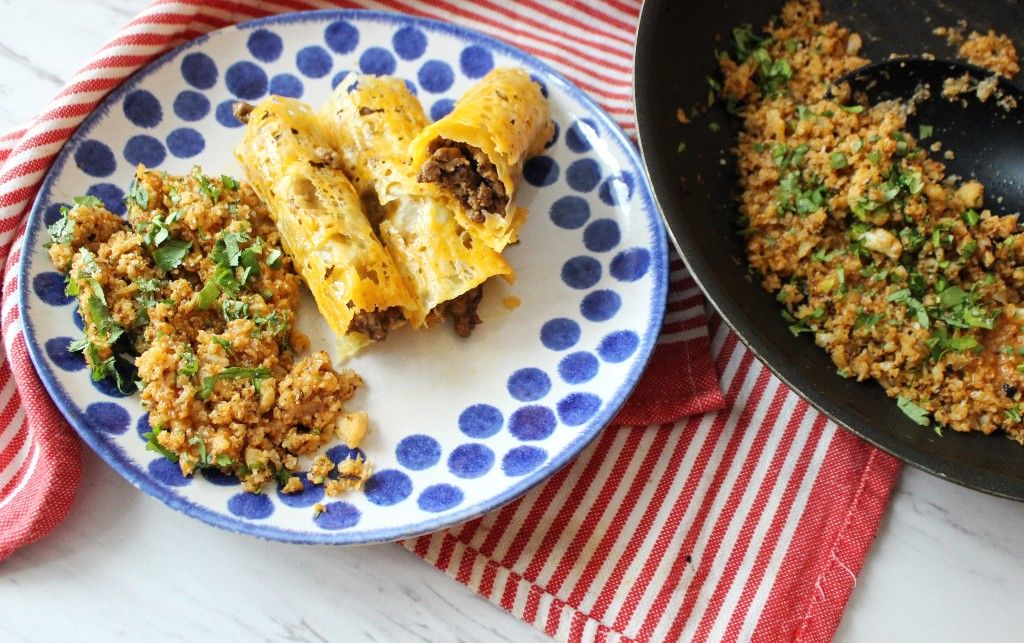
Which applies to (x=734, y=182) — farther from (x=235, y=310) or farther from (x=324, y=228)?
(x=235, y=310)

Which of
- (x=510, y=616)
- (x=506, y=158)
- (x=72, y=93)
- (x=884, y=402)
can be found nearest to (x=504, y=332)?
(x=506, y=158)

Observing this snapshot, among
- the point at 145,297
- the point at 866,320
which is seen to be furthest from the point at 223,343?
the point at 866,320

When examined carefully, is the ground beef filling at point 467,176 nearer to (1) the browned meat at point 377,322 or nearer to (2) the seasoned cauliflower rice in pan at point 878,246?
(1) the browned meat at point 377,322

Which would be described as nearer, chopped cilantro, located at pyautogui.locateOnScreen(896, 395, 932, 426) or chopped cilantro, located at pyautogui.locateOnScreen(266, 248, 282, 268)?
chopped cilantro, located at pyautogui.locateOnScreen(896, 395, 932, 426)

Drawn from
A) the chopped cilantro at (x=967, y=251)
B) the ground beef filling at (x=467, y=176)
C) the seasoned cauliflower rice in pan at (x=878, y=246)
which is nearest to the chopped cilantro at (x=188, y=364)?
the ground beef filling at (x=467, y=176)

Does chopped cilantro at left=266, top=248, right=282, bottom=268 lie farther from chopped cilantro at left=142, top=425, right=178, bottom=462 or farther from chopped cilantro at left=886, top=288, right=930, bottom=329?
chopped cilantro at left=886, top=288, right=930, bottom=329

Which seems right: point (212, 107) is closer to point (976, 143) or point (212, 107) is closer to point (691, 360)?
point (691, 360)

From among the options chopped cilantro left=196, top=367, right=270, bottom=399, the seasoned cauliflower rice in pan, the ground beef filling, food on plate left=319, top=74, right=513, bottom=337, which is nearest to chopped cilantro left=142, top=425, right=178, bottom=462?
chopped cilantro left=196, top=367, right=270, bottom=399
